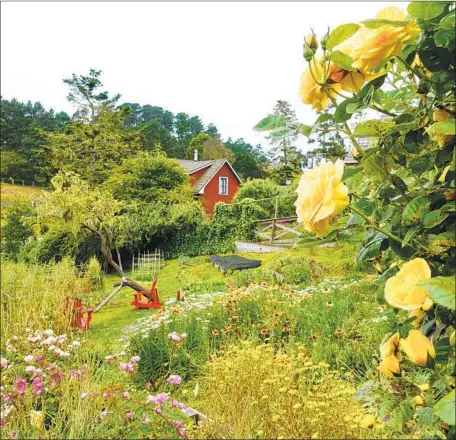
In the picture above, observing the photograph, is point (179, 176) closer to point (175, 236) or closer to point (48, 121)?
point (175, 236)

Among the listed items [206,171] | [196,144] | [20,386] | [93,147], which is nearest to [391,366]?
[20,386]

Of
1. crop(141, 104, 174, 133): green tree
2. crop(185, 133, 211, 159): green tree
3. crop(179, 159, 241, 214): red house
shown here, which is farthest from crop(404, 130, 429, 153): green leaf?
crop(141, 104, 174, 133): green tree

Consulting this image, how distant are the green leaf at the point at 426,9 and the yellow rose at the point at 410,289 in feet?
0.81

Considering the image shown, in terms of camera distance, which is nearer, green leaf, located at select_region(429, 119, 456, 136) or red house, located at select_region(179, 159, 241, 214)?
green leaf, located at select_region(429, 119, 456, 136)

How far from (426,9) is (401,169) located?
24 centimetres

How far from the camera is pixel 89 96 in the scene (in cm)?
1909

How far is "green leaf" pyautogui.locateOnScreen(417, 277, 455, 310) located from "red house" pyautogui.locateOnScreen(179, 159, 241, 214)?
17278 millimetres

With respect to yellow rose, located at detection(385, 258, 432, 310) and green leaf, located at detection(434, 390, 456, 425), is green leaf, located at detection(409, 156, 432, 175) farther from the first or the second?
green leaf, located at detection(434, 390, 456, 425)

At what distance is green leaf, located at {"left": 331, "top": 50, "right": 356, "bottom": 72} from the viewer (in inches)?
19.4

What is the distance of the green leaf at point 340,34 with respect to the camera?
1.60 feet

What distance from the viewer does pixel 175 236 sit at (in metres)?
11.9

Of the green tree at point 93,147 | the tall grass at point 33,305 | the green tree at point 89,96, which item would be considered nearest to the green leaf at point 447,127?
the tall grass at point 33,305

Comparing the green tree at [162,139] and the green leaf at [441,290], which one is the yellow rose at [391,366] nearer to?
the green leaf at [441,290]

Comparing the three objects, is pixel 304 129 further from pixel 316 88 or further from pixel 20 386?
pixel 20 386
